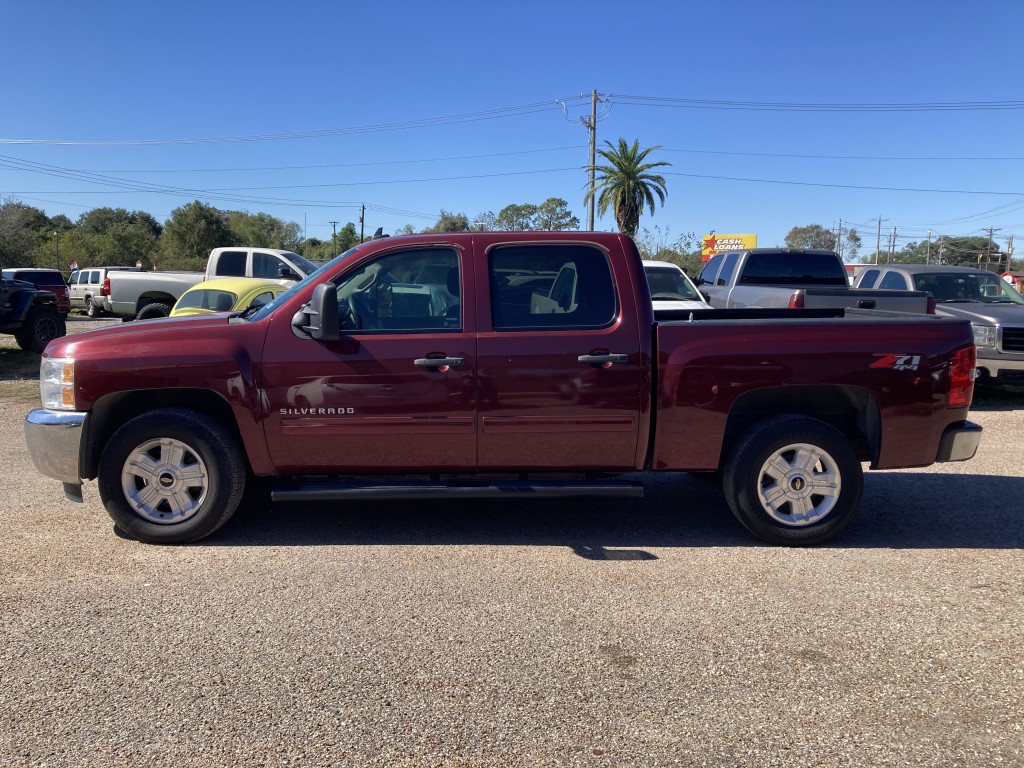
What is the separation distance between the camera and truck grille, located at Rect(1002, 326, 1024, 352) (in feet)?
33.8

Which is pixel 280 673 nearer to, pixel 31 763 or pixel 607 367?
pixel 31 763

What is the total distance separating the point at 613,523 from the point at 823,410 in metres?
1.59

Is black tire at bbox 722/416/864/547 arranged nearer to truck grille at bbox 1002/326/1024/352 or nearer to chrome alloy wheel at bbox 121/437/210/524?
chrome alloy wheel at bbox 121/437/210/524

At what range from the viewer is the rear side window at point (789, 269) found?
42.2 ft

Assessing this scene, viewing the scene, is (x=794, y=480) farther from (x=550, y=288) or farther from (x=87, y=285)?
(x=87, y=285)

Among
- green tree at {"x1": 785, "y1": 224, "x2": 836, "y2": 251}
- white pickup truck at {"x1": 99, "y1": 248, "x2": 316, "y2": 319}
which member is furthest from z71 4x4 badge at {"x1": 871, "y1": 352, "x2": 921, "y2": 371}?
green tree at {"x1": 785, "y1": 224, "x2": 836, "y2": 251}

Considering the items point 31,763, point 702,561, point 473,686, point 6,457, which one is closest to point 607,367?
point 702,561

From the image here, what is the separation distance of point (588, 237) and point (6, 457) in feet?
19.3

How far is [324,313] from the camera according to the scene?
4.69 meters

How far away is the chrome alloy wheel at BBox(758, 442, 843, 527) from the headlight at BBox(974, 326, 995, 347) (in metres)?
6.87

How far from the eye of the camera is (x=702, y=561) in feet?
15.7

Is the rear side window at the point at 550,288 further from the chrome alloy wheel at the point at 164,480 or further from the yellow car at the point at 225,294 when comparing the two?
the yellow car at the point at 225,294

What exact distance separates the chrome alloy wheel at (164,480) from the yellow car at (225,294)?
678 centimetres

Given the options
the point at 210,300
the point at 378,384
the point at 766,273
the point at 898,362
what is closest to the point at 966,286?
the point at 766,273
